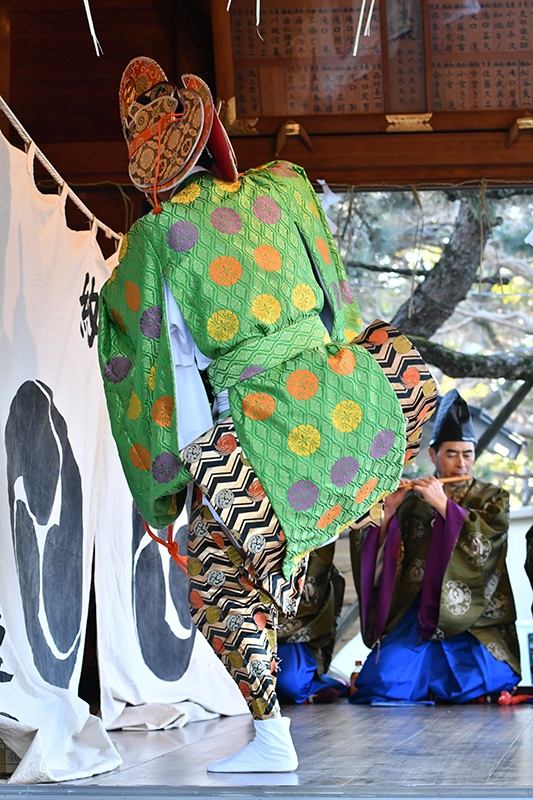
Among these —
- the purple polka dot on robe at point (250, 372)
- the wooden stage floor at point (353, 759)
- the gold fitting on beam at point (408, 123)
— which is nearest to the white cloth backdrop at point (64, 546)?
the wooden stage floor at point (353, 759)

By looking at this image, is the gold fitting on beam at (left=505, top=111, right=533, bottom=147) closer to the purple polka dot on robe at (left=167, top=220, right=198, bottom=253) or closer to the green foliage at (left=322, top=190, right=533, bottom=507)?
the purple polka dot on robe at (left=167, top=220, right=198, bottom=253)

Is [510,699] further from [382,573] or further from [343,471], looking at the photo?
[343,471]

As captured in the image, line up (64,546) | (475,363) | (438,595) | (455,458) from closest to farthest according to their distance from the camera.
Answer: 1. (64,546)
2. (438,595)
3. (455,458)
4. (475,363)

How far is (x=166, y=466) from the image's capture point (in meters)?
1.99

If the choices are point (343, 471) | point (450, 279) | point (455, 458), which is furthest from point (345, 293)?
point (450, 279)

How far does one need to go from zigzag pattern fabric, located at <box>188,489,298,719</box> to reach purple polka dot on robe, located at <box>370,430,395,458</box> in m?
0.32

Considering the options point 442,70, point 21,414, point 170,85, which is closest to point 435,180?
point 442,70

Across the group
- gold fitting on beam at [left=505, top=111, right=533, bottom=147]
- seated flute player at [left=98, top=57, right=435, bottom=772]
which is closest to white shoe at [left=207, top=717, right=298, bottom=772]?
seated flute player at [left=98, top=57, right=435, bottom=772]

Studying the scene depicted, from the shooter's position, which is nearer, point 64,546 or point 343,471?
point 343,471

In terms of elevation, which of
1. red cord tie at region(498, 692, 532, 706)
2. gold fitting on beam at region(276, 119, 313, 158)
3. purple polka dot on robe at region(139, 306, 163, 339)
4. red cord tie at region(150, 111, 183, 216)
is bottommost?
red cord tie at region(498, 692, 532, 706)

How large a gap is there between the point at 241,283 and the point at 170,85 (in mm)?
631

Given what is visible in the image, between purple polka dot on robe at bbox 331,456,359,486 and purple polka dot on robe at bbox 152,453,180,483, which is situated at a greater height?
purple polka dot on robe at bbox 152,453,180,483

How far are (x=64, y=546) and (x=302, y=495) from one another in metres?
1.15

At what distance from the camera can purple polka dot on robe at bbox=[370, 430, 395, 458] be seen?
2.02 meters
